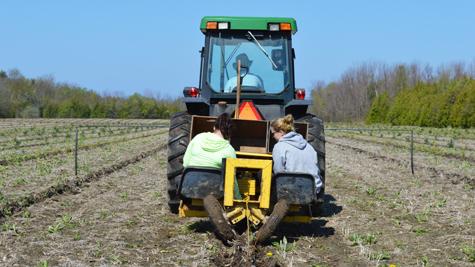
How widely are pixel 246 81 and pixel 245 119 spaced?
978 mm

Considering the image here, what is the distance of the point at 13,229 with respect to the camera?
296 inches

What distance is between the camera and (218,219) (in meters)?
6.80

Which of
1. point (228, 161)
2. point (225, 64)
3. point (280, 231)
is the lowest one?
point (280, 231)

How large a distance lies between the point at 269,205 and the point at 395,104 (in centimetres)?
6637

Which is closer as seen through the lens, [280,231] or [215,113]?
[280,231]

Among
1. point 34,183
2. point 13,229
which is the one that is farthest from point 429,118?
point 13,229

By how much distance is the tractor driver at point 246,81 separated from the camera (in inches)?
360

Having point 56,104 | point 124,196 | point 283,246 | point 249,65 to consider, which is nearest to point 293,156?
point 283,246

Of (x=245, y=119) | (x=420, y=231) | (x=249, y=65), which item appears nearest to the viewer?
(x=420, y=231)

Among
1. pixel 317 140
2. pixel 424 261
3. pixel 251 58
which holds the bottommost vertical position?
pixel 424 261

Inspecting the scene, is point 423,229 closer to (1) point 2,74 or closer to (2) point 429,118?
(2) point 429,118

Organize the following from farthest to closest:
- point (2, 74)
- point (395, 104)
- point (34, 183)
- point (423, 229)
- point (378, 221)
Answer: point (2, 74) < point (395, 104) < point (34, 183) < point (378, 221) < point (423, 229)

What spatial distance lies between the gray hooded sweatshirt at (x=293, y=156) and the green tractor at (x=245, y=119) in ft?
0.95

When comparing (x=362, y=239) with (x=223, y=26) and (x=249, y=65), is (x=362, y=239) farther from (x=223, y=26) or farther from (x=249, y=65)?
(x=223, y=26)
